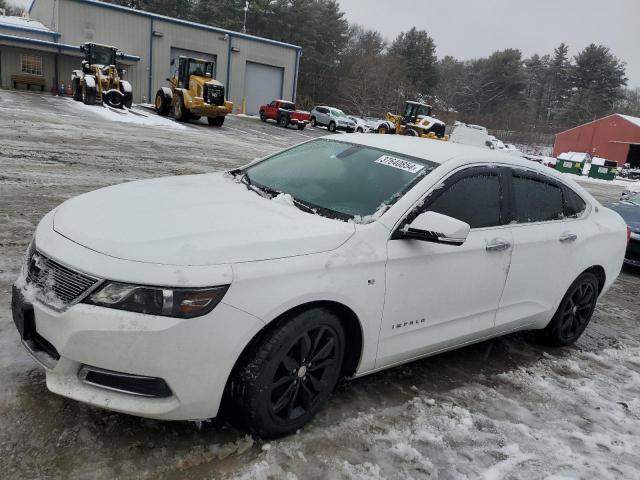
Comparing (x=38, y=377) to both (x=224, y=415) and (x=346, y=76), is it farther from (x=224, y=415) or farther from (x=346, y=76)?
(x=346, y=76)

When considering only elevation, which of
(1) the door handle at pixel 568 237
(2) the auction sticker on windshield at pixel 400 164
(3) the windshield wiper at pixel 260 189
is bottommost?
(1) the door handle at pixel 568 237

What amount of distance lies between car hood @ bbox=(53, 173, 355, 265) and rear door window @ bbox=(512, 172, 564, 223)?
1602mm

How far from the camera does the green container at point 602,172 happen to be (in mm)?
32156

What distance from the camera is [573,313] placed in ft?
15.1

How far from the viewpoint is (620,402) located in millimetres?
3795

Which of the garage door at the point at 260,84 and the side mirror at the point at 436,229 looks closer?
the side mirror at the point at 436,229

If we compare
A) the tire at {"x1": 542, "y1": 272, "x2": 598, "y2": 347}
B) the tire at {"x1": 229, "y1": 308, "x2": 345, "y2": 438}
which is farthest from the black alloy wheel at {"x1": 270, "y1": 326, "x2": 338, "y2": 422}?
the tire at {"x1": 542, "y1": 272, "x2": 598, "y2": 347}

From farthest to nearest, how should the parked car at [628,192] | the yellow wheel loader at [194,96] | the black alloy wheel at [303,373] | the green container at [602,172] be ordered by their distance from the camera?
1. the green container at [602,172]
2. the yellow wheel loader at [194,96]
3. the parked car at [628,192]
4. the black alloy wheel at [303,373]

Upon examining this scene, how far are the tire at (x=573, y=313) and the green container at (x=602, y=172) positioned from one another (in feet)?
102

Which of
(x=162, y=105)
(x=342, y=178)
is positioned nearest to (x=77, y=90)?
(x=162, y=105)

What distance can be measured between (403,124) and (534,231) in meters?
31.7

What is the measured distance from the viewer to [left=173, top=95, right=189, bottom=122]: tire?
2361 cm

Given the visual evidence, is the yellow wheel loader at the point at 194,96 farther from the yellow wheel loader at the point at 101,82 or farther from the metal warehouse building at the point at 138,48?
the metal warehouse building at the point at 138,48

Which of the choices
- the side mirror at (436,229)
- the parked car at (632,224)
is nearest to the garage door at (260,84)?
the parked car at (632,224)
